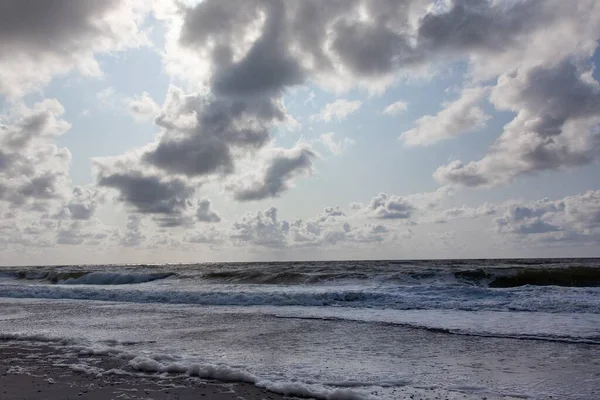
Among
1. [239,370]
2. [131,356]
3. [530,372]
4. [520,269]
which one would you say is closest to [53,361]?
[131,356]

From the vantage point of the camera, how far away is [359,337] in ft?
34.6

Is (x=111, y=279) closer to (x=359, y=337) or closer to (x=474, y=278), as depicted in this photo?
(x=474, y=278)

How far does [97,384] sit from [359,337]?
234 inches

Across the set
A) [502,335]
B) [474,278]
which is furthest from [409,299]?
[474,278]

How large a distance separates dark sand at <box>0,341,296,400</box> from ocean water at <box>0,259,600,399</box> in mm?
355

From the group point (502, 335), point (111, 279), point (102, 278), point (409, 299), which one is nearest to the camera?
point (502, 335)

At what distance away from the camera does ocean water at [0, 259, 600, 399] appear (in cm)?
671

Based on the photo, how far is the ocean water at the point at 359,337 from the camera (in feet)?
22.0

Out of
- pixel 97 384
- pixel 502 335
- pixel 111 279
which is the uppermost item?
pixel 97 384

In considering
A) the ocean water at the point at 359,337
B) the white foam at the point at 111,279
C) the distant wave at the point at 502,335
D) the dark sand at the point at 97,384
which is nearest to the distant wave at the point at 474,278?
the ocean water at the point at 359,337

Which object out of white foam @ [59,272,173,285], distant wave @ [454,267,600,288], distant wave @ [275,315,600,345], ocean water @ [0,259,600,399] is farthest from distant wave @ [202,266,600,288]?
distant wave @ [275,315,600,345]

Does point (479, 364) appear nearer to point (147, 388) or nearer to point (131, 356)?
point (147, 388)

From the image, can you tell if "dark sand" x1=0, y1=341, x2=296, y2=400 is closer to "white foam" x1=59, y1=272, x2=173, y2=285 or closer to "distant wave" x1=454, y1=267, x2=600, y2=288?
"distant wave" x1=454, y1=267, x2=600, y2=288

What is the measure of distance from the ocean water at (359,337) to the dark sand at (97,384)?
35 centimetres
